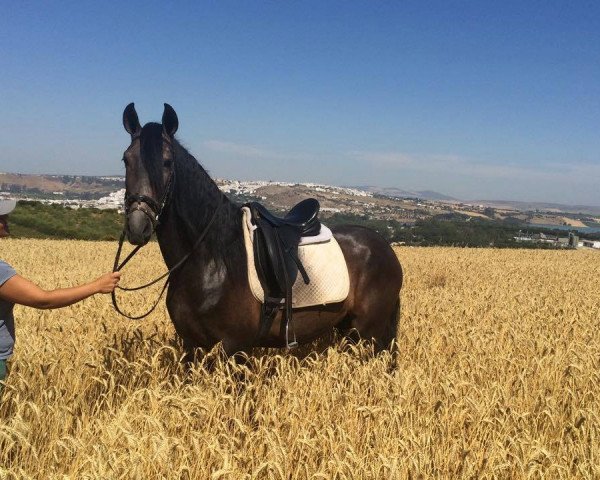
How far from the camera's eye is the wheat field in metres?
2.91

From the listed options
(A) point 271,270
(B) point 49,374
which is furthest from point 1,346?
(A) point 271,270

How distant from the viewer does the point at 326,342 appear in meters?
6.79

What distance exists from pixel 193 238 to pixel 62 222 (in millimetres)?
39988

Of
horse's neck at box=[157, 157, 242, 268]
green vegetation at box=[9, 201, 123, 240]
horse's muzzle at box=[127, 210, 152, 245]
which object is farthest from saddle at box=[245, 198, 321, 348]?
green vegetation at box=[9, 201, 123, 240]

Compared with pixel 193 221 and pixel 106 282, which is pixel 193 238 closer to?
pixel 193 221

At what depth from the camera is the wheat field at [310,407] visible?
9.55 feet

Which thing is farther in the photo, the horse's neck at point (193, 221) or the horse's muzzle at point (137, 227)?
the horse's neck at point (193, 221)

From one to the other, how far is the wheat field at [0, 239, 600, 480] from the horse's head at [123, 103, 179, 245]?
1.34 m

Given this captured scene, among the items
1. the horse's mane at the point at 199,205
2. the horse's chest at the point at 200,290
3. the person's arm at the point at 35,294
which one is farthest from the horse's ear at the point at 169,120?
the person's arm at the point at 35,294

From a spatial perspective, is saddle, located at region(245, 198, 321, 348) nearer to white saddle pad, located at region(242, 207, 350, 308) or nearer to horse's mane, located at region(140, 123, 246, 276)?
white saddle pad, located at region(242, 207, 350, 308)

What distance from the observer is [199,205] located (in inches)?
177

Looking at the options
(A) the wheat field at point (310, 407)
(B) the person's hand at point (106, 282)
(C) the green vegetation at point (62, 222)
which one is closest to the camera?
(A) the wheat field at point (310, 407)

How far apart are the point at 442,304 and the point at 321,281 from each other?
528 cm

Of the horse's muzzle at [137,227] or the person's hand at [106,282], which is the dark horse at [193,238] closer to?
the horse's muzzle at [137,227]
